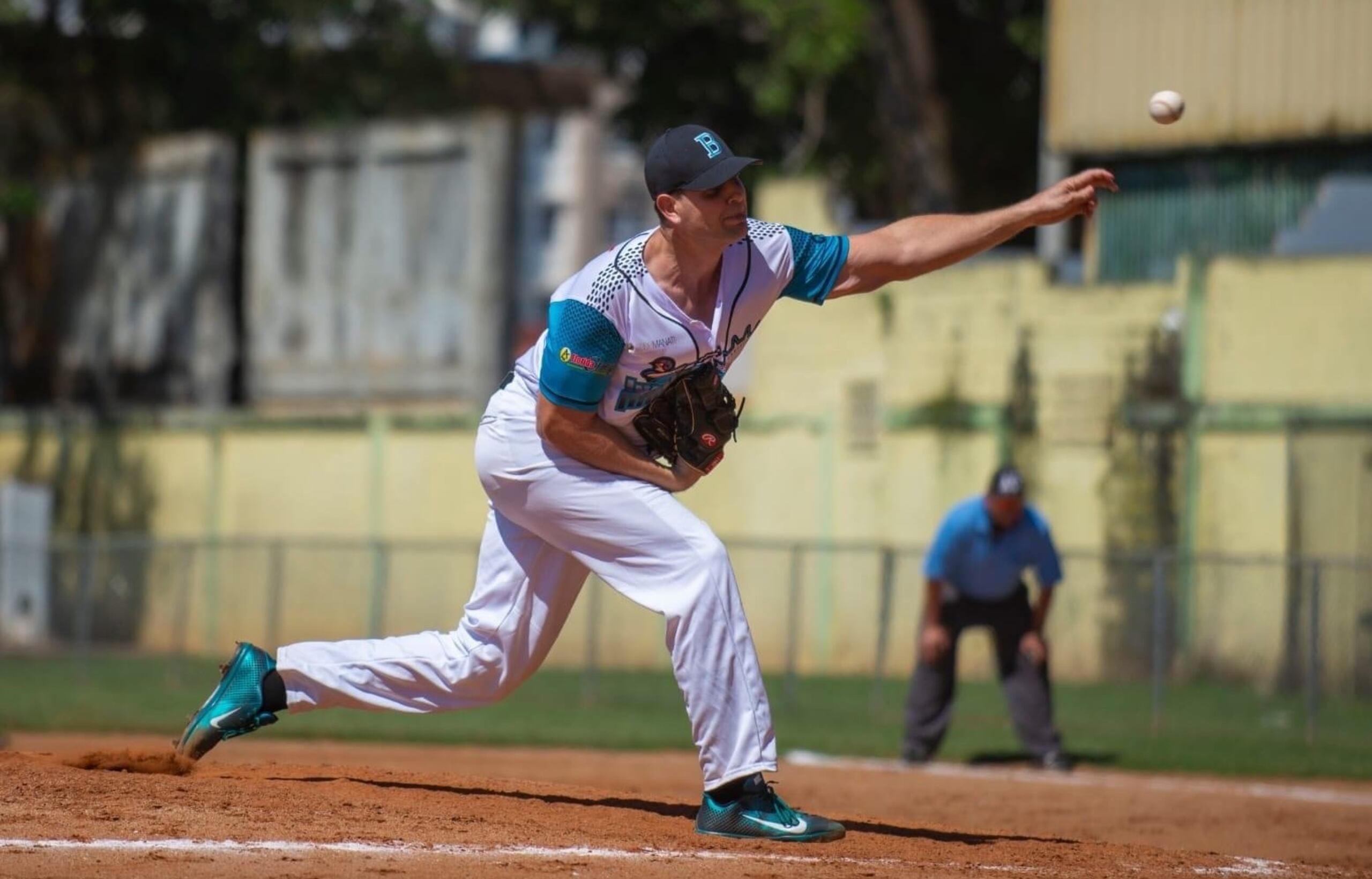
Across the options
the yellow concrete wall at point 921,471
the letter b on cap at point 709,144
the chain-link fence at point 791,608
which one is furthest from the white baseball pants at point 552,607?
the yellow concrete wall at point 921,471

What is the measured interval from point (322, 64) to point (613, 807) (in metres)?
25.4

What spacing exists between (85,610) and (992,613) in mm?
9702

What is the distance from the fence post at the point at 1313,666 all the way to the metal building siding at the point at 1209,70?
625 cm

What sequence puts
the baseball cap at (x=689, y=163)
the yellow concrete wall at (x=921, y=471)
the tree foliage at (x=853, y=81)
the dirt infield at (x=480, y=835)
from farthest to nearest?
the tree foliage at (x=853, y=81)
the yellow concrete wall at (x=921, y=471)
the baseball cap at (x=689, y=163)
the dirt infield at (x=480, y=835)

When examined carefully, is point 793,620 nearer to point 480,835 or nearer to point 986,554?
point 986,554

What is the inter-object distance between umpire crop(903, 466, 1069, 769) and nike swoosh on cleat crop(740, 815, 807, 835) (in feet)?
20.3

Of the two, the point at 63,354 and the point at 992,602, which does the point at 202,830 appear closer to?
the point at 992,602

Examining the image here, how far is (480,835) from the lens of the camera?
638 centimetres

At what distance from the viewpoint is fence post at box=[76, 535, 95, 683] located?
730 inches

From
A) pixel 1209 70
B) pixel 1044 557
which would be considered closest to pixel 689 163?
pixel 1044 557

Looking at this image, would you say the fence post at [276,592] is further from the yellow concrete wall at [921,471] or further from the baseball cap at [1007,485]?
the baseball cap at [1007,485]

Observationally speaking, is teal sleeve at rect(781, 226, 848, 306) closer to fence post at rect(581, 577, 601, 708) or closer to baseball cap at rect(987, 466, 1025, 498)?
baseball cap at rect(987, 466, 1025, 498)

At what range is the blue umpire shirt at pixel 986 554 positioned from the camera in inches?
492

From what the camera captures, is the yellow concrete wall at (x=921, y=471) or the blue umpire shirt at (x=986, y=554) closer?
the blue umpire shirt at (x=986, y=554)
